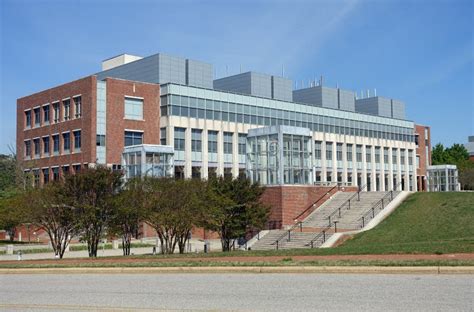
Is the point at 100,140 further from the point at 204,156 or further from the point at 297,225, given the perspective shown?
the point at 297,225

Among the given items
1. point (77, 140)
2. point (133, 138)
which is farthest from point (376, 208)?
point (77, 140)

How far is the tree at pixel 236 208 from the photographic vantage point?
36.0m

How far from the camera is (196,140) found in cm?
6291

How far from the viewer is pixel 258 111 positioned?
6788cm

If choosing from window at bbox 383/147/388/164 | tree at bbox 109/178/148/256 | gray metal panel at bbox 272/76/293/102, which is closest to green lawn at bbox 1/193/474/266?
tree at bbox 109/178/148/256

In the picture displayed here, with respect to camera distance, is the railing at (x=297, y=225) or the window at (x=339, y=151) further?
the window at (x=339, y=151)

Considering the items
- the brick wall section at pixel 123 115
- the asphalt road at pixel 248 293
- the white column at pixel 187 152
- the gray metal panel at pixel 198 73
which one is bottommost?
the asphalt road at pixel 248 293

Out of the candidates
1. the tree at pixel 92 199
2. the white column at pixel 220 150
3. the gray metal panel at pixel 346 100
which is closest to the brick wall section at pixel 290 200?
the tree at pixel 92 199

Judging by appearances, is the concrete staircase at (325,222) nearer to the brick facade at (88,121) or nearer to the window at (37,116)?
the brick facade at (88,121)

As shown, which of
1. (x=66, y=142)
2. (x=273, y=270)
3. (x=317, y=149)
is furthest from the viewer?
(x=317, y=149)

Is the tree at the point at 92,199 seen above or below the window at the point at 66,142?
below

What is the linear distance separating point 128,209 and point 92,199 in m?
2.59

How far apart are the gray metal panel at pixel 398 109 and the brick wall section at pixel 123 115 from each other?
5248 centimetres

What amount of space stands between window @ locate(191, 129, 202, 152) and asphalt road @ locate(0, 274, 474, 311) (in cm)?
4536
